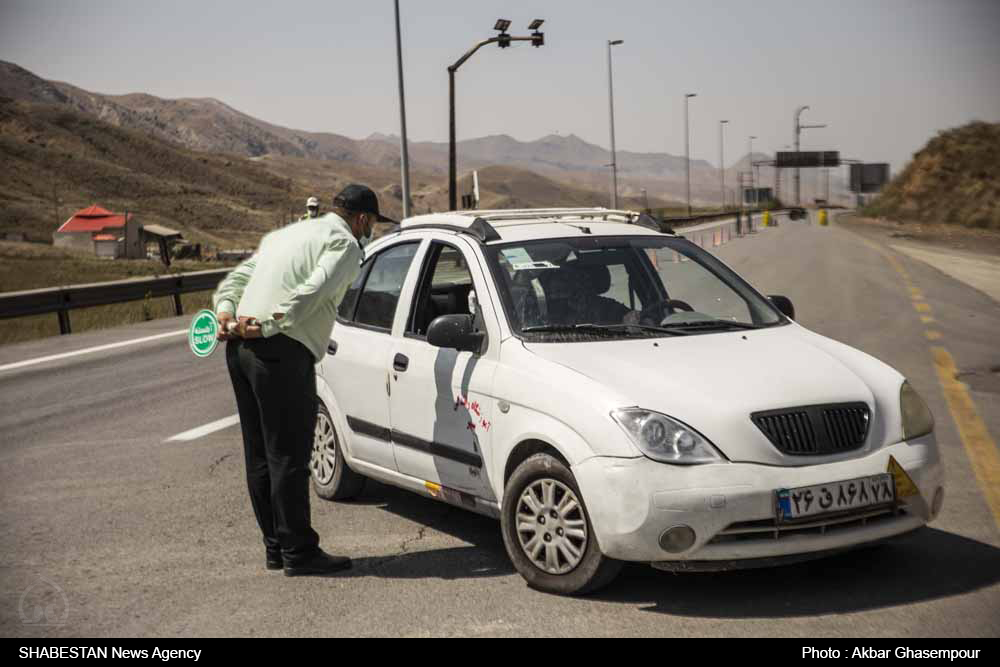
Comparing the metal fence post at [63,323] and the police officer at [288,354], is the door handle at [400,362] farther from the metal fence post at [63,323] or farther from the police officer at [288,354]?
the metal fence post at [63,323]

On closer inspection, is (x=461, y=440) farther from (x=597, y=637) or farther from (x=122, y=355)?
(x=122, y=355)

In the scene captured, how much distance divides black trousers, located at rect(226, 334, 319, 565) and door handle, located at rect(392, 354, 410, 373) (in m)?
0.70

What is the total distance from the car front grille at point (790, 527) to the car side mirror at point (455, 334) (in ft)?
5.09

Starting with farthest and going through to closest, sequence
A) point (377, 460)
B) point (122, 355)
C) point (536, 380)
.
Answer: point (122, 355), point (377, 460), point (536, 380)

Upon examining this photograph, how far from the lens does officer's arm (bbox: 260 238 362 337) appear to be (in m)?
5.15

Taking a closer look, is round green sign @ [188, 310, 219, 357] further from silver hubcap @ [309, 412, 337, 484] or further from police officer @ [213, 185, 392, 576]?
silver hubcap @ [309, 412, 337, 484]

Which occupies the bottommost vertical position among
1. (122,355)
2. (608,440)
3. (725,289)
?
(122,355)

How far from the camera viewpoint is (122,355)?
50.9 feet

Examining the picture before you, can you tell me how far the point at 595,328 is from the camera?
5.57 metres

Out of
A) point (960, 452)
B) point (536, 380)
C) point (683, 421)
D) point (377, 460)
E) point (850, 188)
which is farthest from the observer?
point (850, 188)

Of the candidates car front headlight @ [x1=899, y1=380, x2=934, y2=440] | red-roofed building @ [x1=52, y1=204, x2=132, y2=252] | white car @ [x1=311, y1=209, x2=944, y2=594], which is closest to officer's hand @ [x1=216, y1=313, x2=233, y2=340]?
white car @ [x1=311, y1=209, x2=944, y2=594]

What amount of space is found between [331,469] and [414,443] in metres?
1.13
